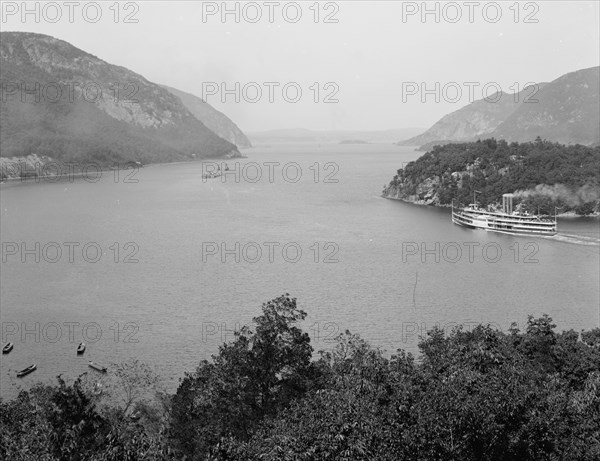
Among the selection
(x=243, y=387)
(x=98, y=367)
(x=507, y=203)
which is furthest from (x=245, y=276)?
(x=507, y=203)

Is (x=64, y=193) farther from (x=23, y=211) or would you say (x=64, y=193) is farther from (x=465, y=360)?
(x=465, y=360)

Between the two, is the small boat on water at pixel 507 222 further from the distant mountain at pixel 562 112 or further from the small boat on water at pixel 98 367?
the distant mountain at pixel 562 112

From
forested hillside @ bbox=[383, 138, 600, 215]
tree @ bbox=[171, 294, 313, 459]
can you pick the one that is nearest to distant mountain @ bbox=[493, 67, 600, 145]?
forested hillside @ bbox=[383, 138, 600, 215]

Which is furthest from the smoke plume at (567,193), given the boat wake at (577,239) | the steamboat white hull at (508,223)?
the boat wake at (577,239)

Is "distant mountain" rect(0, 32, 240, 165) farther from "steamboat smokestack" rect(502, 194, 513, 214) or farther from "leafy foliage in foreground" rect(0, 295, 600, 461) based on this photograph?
"leafy foliage in foreground" rect(0, 295, 600, 461)

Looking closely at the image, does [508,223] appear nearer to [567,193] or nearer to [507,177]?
[567,193]
